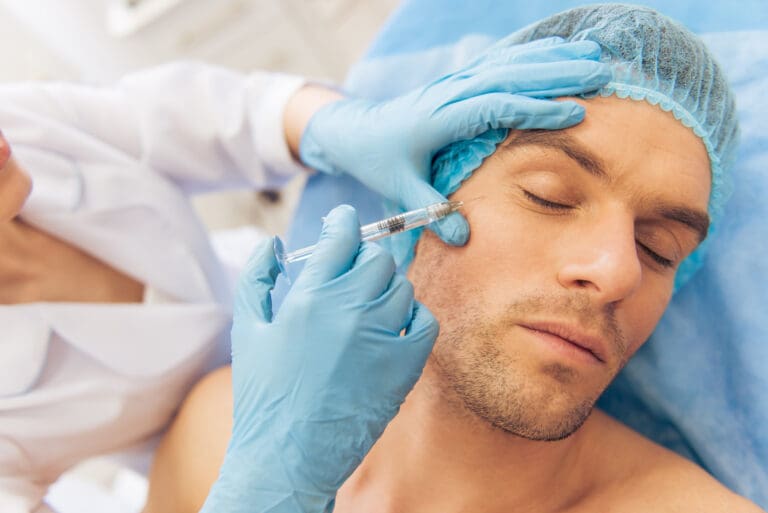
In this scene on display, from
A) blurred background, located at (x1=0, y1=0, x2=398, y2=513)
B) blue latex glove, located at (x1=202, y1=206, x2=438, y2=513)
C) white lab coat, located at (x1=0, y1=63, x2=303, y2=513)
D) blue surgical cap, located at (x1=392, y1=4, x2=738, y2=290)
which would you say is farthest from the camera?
blurred background, located at (x1=0, y1=0, x2=398, y2=513)

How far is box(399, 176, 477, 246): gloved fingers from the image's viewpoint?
0.96 m

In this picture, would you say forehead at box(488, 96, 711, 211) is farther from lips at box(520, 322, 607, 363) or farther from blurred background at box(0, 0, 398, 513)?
blurred background at box(0, 0, 398, 513)

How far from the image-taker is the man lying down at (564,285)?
891 mm

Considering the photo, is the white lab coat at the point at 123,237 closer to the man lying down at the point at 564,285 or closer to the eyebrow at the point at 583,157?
the man lying down at the point at 564,285

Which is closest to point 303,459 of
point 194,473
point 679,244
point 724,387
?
point 194,473

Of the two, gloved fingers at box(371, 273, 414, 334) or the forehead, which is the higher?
the forehead

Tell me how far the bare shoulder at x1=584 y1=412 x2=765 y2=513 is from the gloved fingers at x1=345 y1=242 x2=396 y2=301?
60 cm

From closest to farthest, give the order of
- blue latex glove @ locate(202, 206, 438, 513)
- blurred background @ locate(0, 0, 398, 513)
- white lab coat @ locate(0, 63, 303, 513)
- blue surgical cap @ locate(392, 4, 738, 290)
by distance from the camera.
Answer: blue latex glove @ locate(202, 206, 438, 513)
blue surgical cap @ locate(392, 4, 738, 290)
white lab coat @ locate(0, 63, 303, 513)
blurred background @ locate(0, 0, 398, 513)

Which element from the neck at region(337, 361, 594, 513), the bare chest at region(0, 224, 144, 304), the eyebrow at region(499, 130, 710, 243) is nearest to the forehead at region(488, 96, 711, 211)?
the eyebrow at region(499, 130, 710, 243)

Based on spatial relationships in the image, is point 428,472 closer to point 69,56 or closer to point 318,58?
point 318,58

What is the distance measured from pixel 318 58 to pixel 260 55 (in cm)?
24

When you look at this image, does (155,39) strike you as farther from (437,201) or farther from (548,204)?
(548,204)

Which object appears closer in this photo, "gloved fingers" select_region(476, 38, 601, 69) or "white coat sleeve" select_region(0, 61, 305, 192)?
"gloved fingers" select_region(476, 38, 601, 69)

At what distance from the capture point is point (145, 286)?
4.77ft
